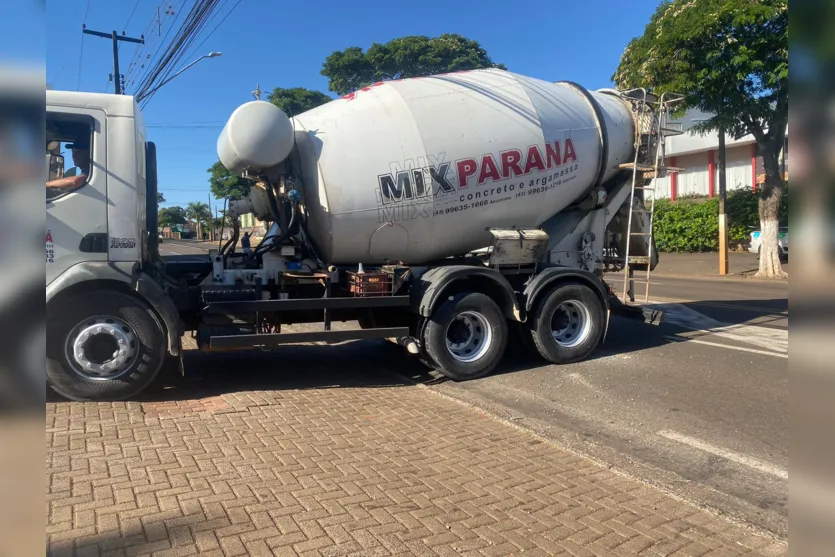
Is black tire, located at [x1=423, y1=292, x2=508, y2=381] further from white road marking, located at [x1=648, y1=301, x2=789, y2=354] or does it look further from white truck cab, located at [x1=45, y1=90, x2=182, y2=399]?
white road marking, located at [x1=648, y1=301, x2=789, y2=354]

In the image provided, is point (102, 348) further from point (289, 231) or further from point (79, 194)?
point (289, 231)

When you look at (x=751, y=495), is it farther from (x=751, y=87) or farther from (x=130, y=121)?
(x=751, y=87)

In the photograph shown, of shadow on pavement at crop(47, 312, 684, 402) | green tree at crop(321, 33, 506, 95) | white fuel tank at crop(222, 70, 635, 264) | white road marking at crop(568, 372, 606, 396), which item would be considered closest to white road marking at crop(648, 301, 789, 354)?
shadow on pavement at crop(47, 312, 684, 402)

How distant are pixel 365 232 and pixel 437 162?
1.15 m

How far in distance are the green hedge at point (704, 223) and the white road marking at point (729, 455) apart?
25473mm

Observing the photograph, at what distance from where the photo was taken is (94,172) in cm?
579

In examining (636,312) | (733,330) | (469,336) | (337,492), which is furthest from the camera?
(733,330)

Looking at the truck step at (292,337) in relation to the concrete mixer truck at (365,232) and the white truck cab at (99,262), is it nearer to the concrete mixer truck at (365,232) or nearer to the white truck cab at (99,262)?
the concrete mixer truck at (365,232)

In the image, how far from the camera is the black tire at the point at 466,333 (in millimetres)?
6945

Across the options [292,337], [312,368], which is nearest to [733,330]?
[312,368]

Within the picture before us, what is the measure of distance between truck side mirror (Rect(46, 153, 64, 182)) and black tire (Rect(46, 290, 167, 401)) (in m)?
1.12

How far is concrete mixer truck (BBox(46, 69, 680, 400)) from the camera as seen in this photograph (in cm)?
577

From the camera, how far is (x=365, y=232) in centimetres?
700

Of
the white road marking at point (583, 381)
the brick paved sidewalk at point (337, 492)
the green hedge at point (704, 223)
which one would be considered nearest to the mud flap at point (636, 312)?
the white road marking at point (583, 381)
